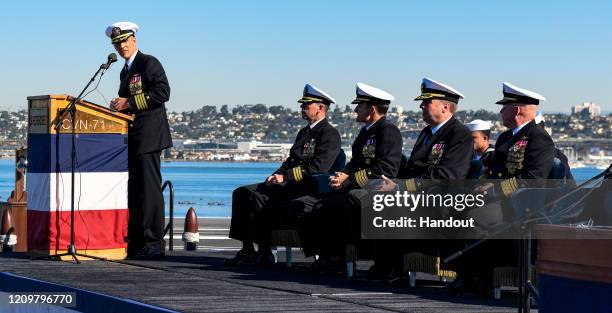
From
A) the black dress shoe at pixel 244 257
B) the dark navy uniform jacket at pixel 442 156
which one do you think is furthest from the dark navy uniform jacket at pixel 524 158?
the black dress shoe at pixel 244 257

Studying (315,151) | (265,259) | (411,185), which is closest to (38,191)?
(265,259)

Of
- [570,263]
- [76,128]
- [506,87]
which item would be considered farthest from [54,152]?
[570,263]

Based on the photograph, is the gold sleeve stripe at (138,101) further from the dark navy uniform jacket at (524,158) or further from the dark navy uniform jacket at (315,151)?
the dark navy uniform jacket at (524,158)

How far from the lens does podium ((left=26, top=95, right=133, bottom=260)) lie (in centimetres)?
1180

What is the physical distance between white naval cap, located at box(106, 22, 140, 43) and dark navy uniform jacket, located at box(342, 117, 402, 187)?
2.46 meters

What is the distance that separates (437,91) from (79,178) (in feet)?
11.3

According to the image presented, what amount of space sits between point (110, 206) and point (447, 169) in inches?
136

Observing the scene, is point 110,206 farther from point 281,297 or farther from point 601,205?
point 601,205

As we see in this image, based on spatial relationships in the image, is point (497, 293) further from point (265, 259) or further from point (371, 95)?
point (265, 259)

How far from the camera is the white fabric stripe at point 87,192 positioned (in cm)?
1183

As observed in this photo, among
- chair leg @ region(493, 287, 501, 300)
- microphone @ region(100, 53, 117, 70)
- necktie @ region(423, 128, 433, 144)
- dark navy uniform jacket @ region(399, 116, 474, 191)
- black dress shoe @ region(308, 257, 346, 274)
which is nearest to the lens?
chair leg @ region(493, 287, 501, 300)

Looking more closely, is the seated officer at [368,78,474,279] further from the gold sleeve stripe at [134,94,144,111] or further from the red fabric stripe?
the red fabric stripe

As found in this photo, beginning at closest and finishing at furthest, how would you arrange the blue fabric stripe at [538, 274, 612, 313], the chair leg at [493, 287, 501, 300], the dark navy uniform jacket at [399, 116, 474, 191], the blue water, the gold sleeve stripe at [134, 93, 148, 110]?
the blue fabric stripe at [538, 274, 612, 313], the chair leg at [493, 287, 501, 300], the dark navy uniform jacket at [399, 116, 474, 191], the gold sleeve stripe at [134, 93, 148, 110], the blue water

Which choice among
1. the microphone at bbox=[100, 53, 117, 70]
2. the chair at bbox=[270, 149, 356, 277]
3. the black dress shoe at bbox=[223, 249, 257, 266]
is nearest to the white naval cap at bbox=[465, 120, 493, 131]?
the chair at bbox=[270, 149, 356, 277]
